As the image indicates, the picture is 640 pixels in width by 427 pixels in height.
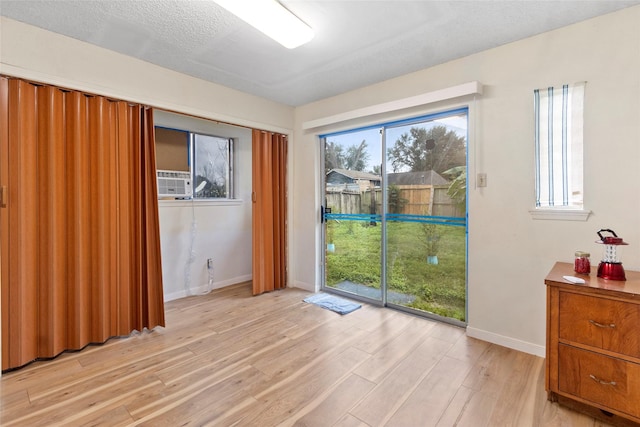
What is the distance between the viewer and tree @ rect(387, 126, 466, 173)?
289cm

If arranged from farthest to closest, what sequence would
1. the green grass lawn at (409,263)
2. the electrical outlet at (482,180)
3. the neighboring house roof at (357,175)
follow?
1. the neighboring house roof at (357,175)
2. the green grass lawn at (409,263)
3. the electrical outlet at (482,180)

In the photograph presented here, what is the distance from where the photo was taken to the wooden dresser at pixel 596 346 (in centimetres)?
157

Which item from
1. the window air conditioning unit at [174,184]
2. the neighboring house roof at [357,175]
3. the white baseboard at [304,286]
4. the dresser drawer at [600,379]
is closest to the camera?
the dresser drawer at [600,379]

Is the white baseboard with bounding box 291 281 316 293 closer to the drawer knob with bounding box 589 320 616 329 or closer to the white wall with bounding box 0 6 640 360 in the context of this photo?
the white wall with bounding box 0 6 640 360

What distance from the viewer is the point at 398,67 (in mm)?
2908

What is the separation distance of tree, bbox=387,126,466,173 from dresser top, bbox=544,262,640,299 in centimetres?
129

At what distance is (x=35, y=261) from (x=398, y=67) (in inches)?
137

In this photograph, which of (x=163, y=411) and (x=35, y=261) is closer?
(x=163, y=411)

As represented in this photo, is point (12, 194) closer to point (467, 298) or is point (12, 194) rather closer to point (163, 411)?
point (163, 411)

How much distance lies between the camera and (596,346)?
5.48 ft

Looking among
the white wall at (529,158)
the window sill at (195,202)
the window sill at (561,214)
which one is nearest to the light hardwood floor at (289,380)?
the white wall at (529,158)

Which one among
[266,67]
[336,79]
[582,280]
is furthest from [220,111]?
[582,280]

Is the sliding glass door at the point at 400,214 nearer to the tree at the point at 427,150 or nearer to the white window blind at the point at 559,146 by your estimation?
the tree at the point at 427,150

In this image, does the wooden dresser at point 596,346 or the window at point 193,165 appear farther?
the window at point 193,165
